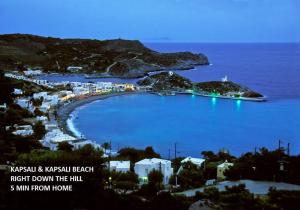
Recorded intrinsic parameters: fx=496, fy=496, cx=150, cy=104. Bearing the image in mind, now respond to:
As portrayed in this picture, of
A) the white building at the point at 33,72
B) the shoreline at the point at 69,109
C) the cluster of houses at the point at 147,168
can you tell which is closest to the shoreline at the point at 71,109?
the shoreline at the point at 69,109

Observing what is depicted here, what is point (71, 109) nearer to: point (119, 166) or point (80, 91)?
point (80, 91)

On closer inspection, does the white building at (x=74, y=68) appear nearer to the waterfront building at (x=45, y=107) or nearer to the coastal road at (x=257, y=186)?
the waterfront building at (x=45, y=107)

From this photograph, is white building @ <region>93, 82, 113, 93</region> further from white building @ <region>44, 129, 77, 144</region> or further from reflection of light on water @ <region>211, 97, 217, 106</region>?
white building @ <region>44, 129, 77, 144</region>

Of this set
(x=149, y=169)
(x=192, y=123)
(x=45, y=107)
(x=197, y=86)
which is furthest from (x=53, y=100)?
(x=149, y=169)

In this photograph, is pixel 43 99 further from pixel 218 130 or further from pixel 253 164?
pixel 253 164

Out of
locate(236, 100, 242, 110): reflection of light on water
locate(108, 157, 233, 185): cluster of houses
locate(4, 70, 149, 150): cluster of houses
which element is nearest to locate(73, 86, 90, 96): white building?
locate(4, 70, 149, 150): cluster of houses

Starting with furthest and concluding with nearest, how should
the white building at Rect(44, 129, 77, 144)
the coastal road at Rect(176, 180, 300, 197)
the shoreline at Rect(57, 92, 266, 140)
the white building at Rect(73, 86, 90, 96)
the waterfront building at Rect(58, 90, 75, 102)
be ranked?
the white building at Rect(73, 86, 90, 96)
the waterfront building at Rect(58, 90, 75, 102)
the shoreline at Rect(57, 92, 266, 140)
the white building at Rect(44, 129, 77, 144)
the coastal road at Rect(176, 180, 300, 197)

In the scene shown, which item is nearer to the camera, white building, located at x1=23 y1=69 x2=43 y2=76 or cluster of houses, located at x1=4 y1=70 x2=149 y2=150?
cluster of houses, located at x1=4 y1=70 x2=149 y2=150
